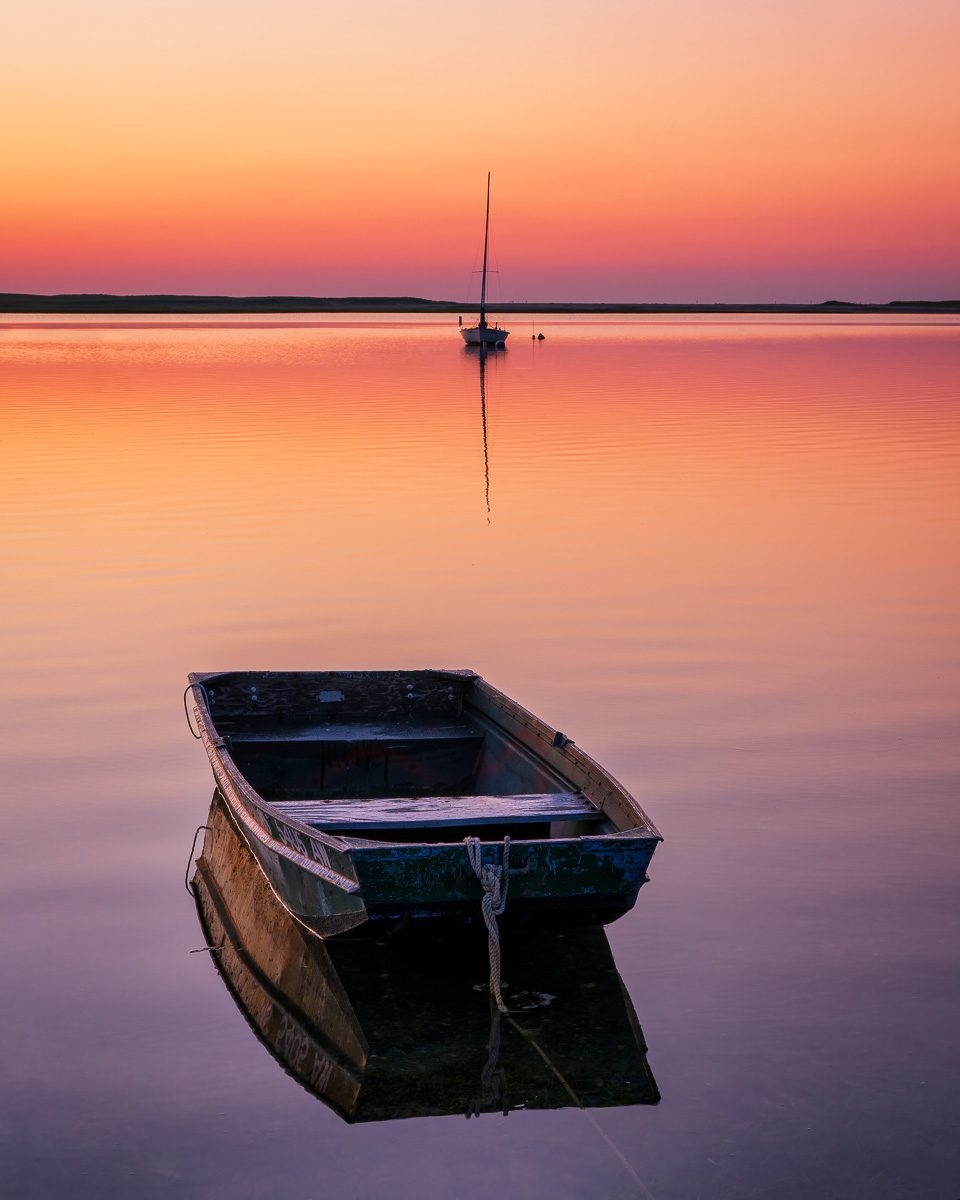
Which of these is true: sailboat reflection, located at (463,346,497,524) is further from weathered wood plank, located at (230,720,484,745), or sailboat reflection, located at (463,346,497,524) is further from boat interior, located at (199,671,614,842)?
weathered wood plank, located at (230,720,484,745)

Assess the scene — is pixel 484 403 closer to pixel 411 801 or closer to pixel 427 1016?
pixel 411 801

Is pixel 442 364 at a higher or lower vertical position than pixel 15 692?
higher

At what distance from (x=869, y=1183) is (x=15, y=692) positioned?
26.1 feet

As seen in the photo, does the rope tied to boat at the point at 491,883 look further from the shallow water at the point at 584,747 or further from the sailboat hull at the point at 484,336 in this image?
the sailboat hull at the point at 484,336

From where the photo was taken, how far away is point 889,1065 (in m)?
5.31

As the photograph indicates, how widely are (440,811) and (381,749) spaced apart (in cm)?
184

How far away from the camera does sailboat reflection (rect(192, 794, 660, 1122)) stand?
17.1ft

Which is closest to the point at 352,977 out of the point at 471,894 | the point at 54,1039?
the point at 471,894

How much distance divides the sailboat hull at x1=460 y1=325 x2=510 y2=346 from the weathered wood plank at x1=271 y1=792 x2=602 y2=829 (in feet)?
234

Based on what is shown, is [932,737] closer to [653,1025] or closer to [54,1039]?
[653,1025]

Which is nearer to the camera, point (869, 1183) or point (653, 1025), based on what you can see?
point (869, 1183)

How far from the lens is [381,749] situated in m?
8.22

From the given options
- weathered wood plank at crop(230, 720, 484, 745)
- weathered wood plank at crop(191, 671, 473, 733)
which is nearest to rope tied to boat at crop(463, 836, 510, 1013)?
weathered wood plank at crop(230, 720, 484, 745)

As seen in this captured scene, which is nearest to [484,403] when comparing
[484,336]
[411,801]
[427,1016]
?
[411,801]
